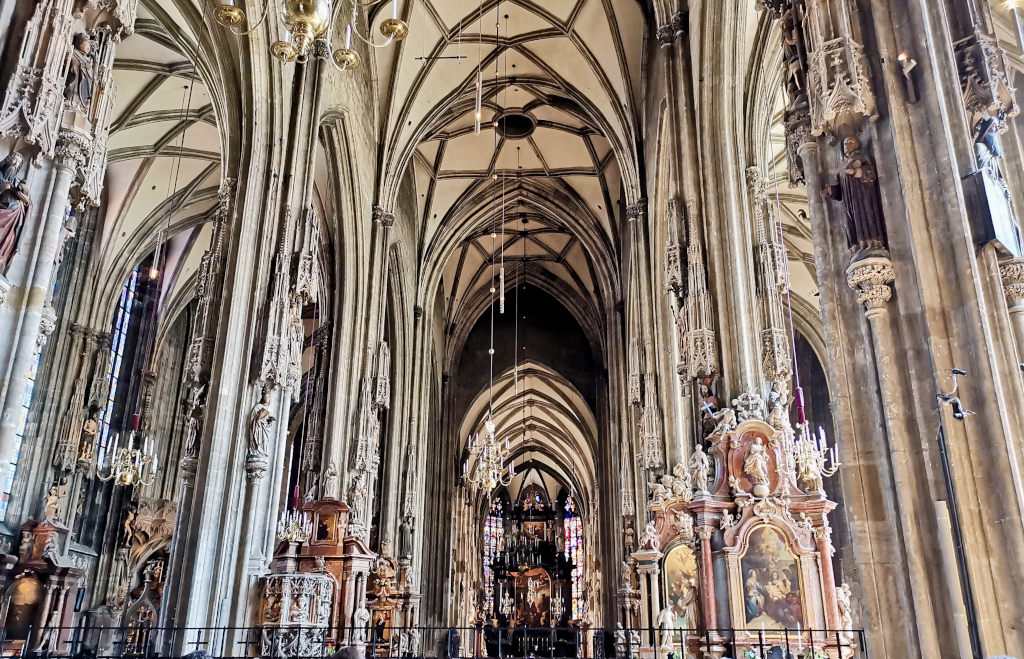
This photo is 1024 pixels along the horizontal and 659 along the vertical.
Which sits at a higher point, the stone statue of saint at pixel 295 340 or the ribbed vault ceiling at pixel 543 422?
the ribbed vault ceiling at pixel 543 422

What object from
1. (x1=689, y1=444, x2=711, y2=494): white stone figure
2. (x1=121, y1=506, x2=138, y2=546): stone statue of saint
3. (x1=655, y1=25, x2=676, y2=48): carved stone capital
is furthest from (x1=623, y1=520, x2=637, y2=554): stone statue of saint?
(x1=121, y1=506, x2=138, y2=546): stone statue of saint

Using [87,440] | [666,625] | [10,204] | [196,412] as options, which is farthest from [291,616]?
[87,440]

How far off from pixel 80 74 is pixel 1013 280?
290 inches

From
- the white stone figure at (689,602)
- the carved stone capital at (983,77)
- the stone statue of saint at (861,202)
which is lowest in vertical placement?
the white stone figure at (689,602)

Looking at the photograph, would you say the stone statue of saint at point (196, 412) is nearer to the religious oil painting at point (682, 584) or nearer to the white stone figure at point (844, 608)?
the religious oil painting at point (682, 584)

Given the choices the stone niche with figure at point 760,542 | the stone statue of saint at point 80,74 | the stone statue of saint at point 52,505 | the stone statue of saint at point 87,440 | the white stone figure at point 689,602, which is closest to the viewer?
the stone statue of saint at point 80,74

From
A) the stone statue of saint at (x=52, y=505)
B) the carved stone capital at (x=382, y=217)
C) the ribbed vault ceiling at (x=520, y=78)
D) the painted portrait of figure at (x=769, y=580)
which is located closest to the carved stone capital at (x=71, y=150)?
the painted portrait of figure at (x=769, y=580)

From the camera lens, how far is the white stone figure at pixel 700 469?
10.8m

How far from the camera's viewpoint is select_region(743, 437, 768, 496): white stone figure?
10.7 meters

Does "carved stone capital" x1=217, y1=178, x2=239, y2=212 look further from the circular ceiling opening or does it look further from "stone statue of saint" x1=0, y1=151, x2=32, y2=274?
the circular ceiling opening

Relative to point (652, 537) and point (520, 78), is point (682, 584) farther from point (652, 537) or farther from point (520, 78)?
point (520, 78)

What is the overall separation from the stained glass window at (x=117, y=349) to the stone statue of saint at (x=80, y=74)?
15012 mm

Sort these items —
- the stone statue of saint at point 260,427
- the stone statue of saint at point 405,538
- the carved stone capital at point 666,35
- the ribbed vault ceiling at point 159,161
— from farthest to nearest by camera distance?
the stone statue of saint at point 405,538 → the ribbed vault ceiling at point 159,161 → the carved stone capital at point 666,35 → the stone statue of saint at point 260,427

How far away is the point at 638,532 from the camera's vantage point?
746 inches
